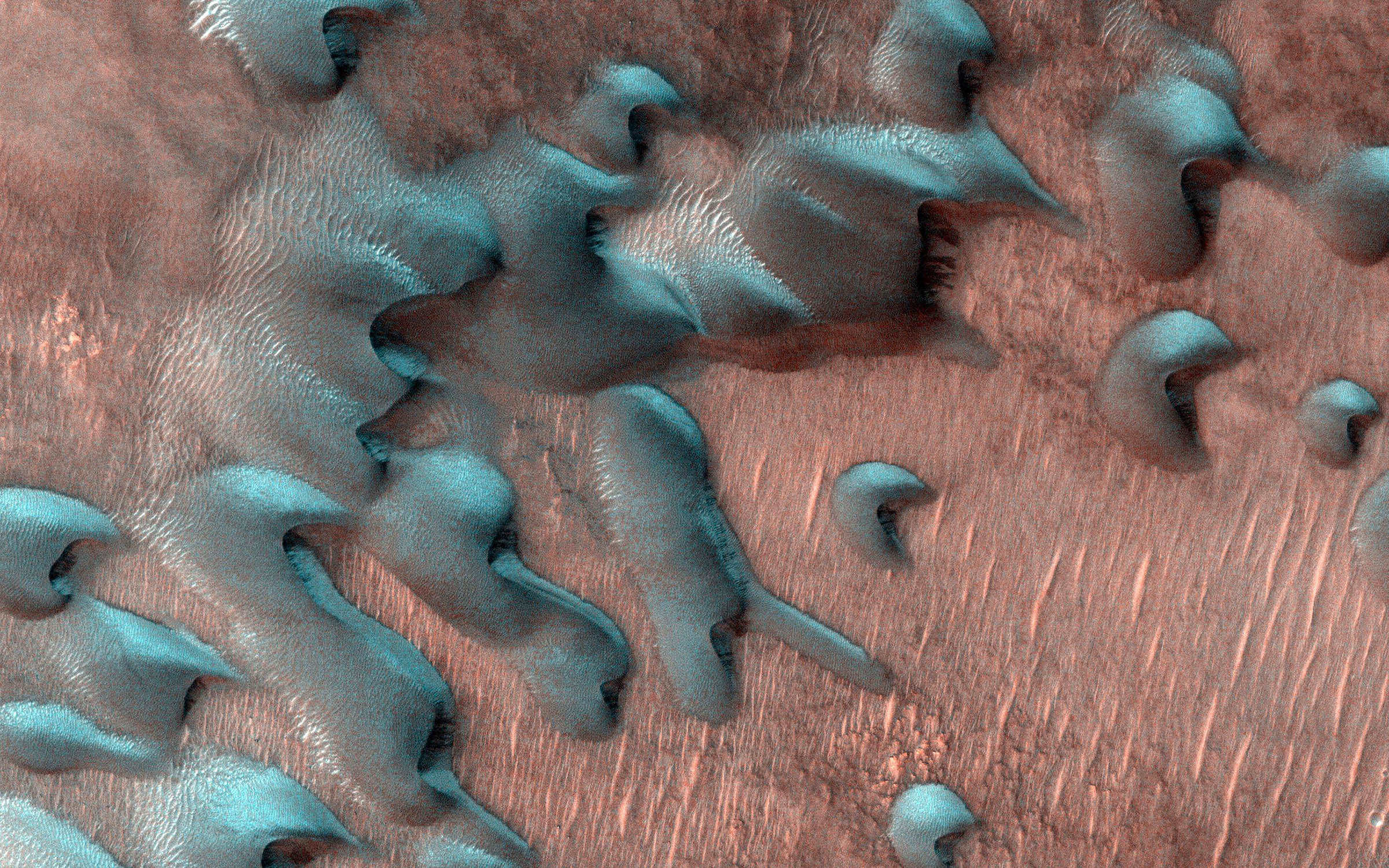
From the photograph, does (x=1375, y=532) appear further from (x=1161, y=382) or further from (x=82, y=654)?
(x=82, y=654)

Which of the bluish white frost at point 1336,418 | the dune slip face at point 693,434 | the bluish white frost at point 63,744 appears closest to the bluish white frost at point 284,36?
the dune slip face at point 693,434

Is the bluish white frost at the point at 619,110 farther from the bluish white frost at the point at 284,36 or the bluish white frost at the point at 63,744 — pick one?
the bluish white frost at the point at 63,744

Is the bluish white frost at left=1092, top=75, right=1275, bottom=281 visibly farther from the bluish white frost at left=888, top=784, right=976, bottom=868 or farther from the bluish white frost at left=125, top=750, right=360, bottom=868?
the bluish white frost at left=125, top=750, right=360, bottom=868

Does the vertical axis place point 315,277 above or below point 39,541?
above

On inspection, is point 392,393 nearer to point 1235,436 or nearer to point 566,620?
point 566,620

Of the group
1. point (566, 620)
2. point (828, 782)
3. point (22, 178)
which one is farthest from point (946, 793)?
point (22, 178)

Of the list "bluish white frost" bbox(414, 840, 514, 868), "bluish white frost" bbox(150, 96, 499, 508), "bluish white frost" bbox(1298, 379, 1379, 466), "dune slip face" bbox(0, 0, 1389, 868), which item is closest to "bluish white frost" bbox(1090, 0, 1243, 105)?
"dune slip face" bbox(0, 0, 1389, 868)

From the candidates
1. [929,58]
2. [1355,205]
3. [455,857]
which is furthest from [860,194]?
[455,857]

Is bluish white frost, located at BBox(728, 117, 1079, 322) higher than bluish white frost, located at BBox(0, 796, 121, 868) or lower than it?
higher
